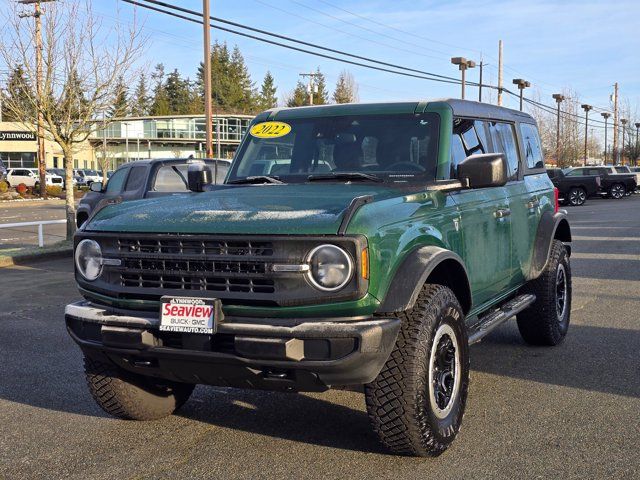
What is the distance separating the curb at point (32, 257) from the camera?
13162 mm

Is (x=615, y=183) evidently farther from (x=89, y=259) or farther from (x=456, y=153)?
(x=89, y=259)

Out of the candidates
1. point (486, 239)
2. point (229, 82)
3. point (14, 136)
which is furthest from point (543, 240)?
point (229, 82)

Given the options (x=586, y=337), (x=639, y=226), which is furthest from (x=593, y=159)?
(x=586, y=337)

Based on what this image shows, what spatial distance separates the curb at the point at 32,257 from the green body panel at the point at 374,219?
9.19m

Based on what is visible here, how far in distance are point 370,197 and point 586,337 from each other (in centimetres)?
391

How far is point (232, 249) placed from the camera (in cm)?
365

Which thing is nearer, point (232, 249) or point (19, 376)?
point (232, 249)

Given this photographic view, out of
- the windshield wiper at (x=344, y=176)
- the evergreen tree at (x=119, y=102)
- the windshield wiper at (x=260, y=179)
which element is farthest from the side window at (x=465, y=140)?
the evergreen tree at (x=119, y=102)

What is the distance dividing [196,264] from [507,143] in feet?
10.9

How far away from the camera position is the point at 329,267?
350cm

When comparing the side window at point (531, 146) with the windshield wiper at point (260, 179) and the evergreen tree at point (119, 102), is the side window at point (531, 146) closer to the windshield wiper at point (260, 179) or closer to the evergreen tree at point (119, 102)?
the windshield wiper at point (260, 179)

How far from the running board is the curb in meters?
10.1

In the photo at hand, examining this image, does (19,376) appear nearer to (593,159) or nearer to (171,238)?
(171,238)

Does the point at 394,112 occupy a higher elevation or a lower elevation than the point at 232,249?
higher
